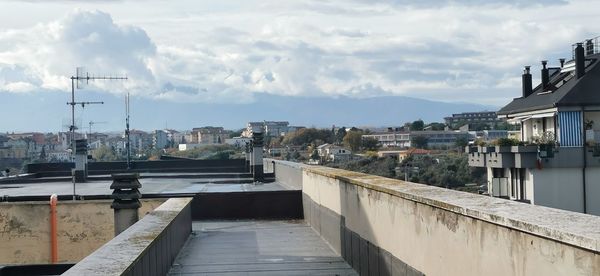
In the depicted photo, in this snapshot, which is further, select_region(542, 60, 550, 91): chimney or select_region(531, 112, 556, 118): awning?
select_region(542, 60, 550, 91): chimney

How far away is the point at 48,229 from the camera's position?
1509cm

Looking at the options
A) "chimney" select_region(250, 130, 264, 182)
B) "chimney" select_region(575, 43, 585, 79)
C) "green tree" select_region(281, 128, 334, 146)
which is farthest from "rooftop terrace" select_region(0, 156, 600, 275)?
A: "green tree" select_region(281, 128, 334, 146)

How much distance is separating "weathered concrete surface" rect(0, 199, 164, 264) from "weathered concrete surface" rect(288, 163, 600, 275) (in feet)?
26.0

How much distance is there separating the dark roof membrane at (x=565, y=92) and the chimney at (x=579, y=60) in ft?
0.89

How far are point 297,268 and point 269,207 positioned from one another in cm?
620

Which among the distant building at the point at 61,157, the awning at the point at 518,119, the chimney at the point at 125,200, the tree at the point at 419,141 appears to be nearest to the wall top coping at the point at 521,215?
the chimney at the point at 125,200

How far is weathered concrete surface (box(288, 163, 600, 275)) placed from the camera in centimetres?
356

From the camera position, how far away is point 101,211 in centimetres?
1524

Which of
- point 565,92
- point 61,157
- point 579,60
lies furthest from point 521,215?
point 61,157

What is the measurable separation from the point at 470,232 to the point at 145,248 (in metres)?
2.79

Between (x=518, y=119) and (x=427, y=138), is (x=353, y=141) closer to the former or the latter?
(x=427, y=138)

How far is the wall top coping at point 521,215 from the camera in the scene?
3469 mm

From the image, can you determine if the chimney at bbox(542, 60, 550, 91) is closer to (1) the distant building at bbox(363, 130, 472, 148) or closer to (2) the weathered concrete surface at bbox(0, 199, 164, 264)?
(2) the weathered concrete surface at bbox(0, 199, 164, 264)

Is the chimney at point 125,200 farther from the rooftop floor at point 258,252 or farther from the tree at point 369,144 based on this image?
the tree at point 369,144
